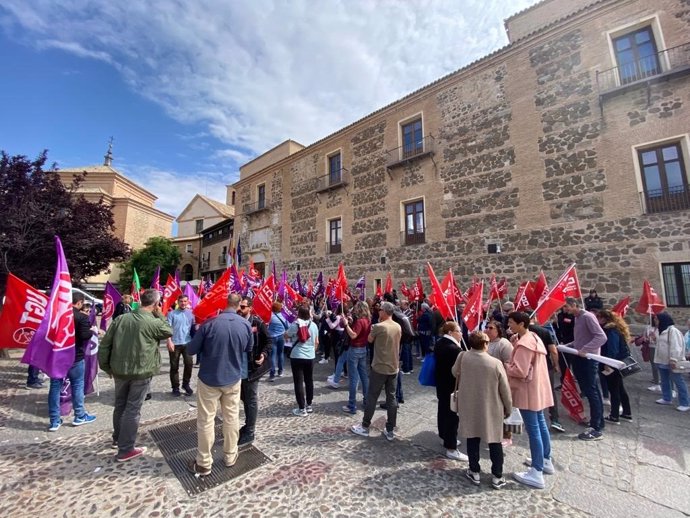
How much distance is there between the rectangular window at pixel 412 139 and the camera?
15297 mm

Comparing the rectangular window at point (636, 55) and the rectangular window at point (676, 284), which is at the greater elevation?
the rectangular window at point (636, 55)

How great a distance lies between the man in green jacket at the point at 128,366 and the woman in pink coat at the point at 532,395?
4438mm

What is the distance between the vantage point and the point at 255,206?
23969 millimetres

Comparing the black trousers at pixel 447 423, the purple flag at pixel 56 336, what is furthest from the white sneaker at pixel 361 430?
the purple flag at pixel 56 336

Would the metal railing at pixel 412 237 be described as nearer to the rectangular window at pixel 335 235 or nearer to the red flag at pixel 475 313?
the rectangular window at pixel 335 235

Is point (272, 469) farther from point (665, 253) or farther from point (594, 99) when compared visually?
point (594, 99)

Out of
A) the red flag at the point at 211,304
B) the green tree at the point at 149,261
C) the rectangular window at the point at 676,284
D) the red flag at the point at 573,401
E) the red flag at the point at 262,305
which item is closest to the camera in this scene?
the red flag at the point at 573,401

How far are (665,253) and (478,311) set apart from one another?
744 centimetres

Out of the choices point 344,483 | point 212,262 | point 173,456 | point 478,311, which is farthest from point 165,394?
point 212,262

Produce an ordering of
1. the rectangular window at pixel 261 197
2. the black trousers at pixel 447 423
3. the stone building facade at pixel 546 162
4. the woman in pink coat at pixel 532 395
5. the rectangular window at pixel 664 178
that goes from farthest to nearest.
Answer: the rectangular window at pixel 261 197, the stone building facade at pixel 546 162, the rectangular window at pixel 664 178, the black trousers at pixel 447 423, the woman in pink coat at pixel 532 395

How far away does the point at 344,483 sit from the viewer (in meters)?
3.45

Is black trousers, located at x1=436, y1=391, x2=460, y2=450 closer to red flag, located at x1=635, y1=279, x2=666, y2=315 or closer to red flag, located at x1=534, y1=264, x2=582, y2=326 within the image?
red flag, located at x1=534, y1=264, x2=582, y2=326

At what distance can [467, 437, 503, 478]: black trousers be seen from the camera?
344cm

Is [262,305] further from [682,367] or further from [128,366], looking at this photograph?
[682,367]
